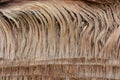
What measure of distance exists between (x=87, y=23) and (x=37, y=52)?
0.49ft

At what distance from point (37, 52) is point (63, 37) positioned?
8 centimetres

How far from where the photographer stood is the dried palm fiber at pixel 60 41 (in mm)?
834

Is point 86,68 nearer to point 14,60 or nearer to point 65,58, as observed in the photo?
point 65,58

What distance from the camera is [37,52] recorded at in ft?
2.83

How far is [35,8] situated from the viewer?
89 cm

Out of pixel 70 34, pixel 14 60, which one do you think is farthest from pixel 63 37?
pixel 14 60

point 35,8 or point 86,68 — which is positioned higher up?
point 35,8

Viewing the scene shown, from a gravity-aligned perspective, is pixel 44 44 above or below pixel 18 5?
below

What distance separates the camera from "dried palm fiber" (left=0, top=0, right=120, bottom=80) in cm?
83

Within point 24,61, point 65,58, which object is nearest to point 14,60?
point 24,61

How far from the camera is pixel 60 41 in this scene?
0.86m

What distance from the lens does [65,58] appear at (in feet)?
2.78

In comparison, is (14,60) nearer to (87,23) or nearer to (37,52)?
(37,52)

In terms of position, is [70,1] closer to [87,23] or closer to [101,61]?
[87,23]
